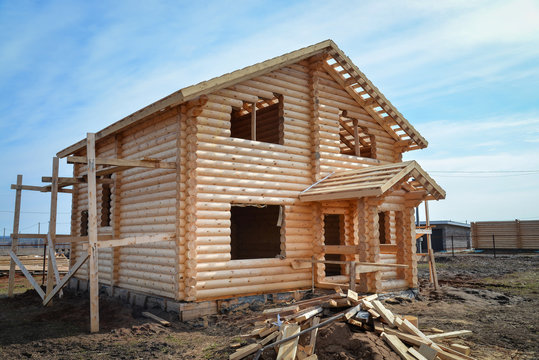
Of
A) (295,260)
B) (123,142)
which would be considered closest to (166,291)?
(295,260)

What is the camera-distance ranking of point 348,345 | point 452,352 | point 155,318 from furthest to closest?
1. point 155,318
2. point 452,352
3. point 348,345

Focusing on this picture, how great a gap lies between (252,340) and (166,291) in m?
3.92

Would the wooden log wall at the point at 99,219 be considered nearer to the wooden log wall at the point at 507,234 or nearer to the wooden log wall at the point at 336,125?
the wooden log wall at the point at 336,125

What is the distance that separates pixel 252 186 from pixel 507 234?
32982 millimetres

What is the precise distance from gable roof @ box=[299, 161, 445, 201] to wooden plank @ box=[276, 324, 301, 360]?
487 centimetres

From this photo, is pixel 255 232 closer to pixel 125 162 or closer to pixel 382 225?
pixel 382 225

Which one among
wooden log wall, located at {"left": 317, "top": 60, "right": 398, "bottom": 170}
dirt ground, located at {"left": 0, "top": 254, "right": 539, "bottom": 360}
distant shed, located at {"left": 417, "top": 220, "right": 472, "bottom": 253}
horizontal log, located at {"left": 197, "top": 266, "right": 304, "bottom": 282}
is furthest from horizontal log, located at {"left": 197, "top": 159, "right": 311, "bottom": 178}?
distant shed, located at {"left": 417, "top": 220, "right": 472, "bottom": 253}

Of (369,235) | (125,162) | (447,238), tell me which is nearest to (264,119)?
(369,235)

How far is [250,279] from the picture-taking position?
12164 mm

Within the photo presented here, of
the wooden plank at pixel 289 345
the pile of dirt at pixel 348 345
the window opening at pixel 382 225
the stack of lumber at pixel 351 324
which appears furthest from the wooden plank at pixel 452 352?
the window opening at pixel 382 225

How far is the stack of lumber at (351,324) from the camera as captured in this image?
7.17 meters

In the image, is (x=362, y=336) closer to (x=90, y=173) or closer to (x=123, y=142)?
(x=90, y=173)

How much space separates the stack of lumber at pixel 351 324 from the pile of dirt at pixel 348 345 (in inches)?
5.1

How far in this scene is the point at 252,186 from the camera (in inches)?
494
